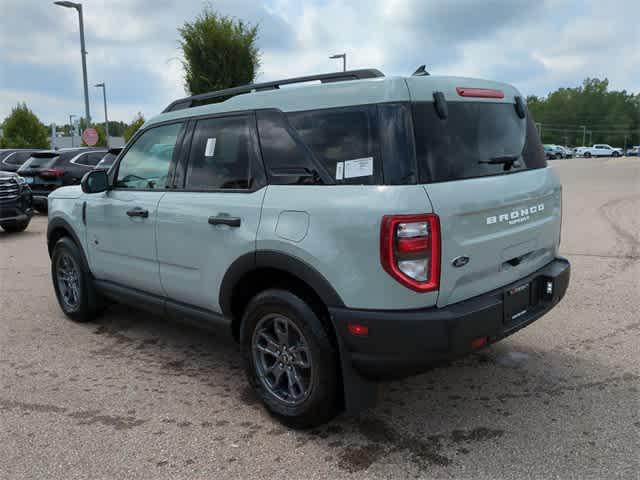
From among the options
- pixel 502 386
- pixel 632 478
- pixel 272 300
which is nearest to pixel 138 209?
pixel 272 300

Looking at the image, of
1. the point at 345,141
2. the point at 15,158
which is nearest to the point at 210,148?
the point at 345,141

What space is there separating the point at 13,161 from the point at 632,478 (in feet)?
62.0

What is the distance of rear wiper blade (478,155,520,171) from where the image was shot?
3.11 metres

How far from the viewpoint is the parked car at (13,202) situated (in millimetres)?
10453

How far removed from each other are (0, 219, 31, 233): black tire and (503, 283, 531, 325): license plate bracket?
10.4 meters

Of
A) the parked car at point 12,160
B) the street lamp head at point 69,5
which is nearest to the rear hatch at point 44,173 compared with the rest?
the parked car at point 12,160

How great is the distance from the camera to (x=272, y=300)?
10.2 feet

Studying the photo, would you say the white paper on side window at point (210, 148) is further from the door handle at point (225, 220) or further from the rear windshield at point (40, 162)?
the rear windshield at point (40, 162)

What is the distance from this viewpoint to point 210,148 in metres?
3.65

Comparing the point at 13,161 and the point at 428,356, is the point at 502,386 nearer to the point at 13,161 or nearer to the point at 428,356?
the point at 428,356

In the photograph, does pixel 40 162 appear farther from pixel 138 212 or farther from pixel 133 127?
pixel 133 127

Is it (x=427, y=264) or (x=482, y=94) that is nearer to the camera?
(x=427, y=264)

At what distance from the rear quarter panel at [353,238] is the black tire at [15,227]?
31.9 feet

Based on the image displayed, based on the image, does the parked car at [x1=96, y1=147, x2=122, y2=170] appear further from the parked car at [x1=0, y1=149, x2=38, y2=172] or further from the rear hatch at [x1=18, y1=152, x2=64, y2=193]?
the parked car at [x1=0, y1=149, x2=38, y2=172]
